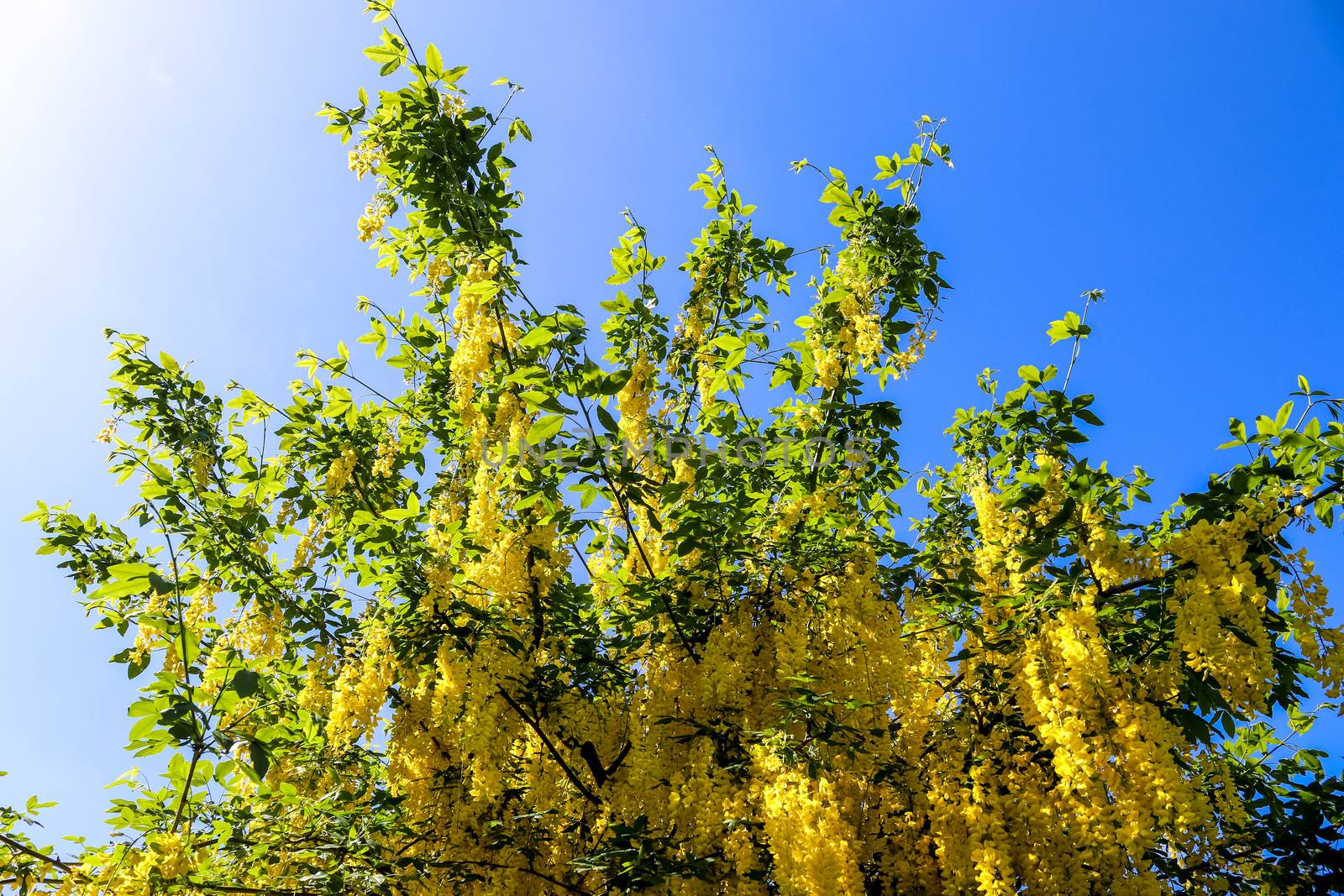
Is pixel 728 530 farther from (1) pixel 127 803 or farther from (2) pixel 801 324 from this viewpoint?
(1) pixel 127 803

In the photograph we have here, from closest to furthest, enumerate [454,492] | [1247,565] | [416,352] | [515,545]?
1. [1247,565]
2. [515,545]
3. [454,492]
4. [416,352]

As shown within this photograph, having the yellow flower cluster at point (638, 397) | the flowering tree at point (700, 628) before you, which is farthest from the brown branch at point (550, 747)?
the yellow flower cluster at point (638, 397)

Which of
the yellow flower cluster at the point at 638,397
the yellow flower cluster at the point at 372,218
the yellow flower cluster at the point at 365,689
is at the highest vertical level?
the yellow flower cluster at the point at 372,218

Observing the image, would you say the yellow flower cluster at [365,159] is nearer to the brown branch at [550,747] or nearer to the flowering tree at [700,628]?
the flowering tree at [700,628]

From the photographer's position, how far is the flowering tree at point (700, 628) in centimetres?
335

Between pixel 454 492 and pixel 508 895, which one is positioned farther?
pixel 454 492

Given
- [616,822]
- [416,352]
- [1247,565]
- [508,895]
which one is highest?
[416,352]

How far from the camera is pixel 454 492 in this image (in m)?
5.33

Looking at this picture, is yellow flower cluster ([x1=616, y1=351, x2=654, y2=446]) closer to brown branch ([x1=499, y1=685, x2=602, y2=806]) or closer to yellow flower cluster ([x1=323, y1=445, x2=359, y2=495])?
brown branch ([x1=499, y1=685, x2=602, y2=806])

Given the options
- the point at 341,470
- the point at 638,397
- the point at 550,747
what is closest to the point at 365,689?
the point at 550,747

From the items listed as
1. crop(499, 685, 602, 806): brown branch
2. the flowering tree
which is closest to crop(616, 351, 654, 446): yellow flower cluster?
the flowering tree

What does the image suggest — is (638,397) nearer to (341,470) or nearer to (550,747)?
(550,747)

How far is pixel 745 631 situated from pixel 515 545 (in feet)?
4.08

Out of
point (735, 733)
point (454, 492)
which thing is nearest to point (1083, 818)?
point (735, 733)
